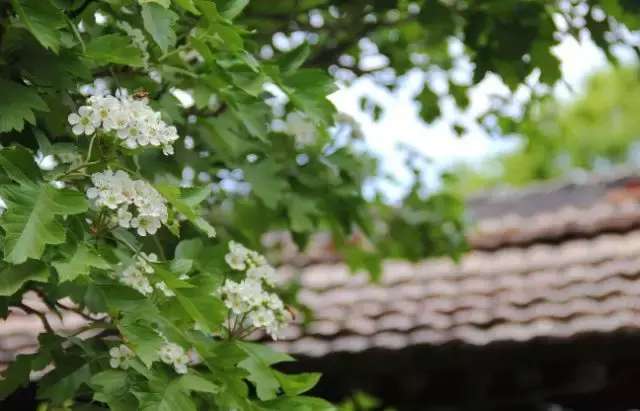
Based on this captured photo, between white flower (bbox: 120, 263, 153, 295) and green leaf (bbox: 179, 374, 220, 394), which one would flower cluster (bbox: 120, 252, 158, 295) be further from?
green leaf (bbox: 179, 374, 220, 394)

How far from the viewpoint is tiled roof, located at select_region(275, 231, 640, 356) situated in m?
5.82

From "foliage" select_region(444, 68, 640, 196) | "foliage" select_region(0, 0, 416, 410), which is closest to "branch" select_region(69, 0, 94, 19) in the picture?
"foliage" select_region(0, 0, 416, 410)

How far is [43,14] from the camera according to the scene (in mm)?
2338

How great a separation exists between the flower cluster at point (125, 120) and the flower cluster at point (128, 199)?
0.25ft

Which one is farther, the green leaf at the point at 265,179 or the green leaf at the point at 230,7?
the green leaf at the point at 265,179

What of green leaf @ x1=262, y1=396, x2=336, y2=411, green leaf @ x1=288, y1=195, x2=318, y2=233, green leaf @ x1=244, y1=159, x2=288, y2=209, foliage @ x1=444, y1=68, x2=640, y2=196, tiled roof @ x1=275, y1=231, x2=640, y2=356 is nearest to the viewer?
green leaf @ x1=262, y1=396, x2=336, y2=411

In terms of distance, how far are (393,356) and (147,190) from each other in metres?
3.67

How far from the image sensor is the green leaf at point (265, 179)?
3422 millimetres

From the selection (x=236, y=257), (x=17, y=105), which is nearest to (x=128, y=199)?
(x=17, y=105)

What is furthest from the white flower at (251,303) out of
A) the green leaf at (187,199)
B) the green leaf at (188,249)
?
the green leaf at (187,199)

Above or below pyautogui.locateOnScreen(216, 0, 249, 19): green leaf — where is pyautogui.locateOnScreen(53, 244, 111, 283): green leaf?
below

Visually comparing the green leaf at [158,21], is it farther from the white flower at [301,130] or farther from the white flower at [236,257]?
the white flower at [301,130]

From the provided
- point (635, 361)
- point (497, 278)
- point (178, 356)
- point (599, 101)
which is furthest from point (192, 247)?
point (599, 101)

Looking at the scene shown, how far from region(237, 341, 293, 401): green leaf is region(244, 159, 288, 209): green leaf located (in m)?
0.75
